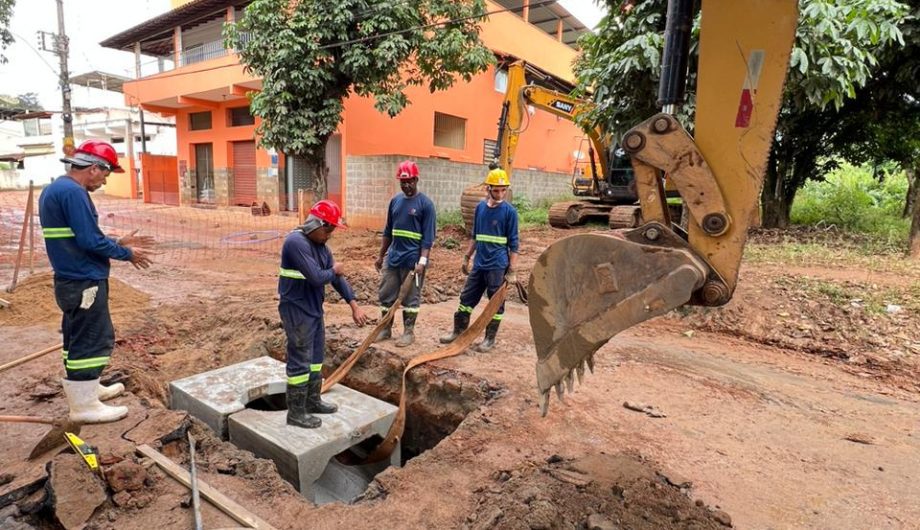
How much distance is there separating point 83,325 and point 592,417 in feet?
11.7

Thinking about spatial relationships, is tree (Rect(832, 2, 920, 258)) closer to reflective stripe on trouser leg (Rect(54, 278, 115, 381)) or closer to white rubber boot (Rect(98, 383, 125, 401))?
reflective stripe on trouser leg (Rect(54, 278, 115, 381))

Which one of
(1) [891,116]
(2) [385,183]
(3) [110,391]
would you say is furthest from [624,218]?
(3) [110,391]

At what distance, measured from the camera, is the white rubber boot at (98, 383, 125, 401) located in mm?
3922

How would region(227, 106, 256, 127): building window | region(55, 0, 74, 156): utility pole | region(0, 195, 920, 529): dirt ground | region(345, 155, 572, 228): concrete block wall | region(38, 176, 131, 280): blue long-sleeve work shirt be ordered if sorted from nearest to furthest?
region(0, 195, 920, 529): dirt ground, region(38, 176, 131, 280): blue long-sleeve work shirt, region(345, 155, 572, 228): concrete block wall, region(227, 106, 256, 127): building window, region(55, 0, 74, 156): utility pole

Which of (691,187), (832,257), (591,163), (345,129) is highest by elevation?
(345,129)

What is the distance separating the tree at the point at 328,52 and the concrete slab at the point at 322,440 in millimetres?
7627

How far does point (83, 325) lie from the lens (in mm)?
3393

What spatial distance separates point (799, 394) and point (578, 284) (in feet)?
11.1

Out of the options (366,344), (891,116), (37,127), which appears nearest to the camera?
(366,344)

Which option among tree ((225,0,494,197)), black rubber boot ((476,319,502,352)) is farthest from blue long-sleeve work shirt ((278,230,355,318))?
tree ((225,0,494,197))

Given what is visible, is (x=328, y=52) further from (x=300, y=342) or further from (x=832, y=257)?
(x=832, y=257)

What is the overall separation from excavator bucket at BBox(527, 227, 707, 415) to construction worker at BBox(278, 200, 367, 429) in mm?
1639

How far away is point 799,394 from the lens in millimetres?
4453

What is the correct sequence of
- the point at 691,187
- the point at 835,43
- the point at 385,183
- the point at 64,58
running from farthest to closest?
1. the point at 64,58
2. the point at 385,183
3. the point at 835,43
4. the point at 691,187
